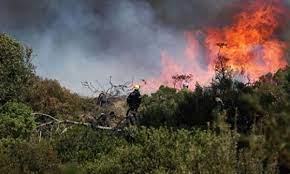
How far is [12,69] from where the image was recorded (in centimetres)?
6356

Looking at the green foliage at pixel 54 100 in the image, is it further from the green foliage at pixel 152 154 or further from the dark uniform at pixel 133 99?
the green foliage at pixel 152 154

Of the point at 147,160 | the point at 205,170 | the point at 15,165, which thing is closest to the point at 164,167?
the point at 147,160

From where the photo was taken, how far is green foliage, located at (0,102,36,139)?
47156 mm

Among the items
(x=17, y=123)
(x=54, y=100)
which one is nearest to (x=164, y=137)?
(x=17, y=123)

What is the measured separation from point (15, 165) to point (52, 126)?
479 inches

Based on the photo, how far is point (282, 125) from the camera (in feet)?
23.6

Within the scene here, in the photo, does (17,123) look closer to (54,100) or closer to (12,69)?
(12,69)

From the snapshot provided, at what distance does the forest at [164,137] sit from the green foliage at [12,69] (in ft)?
0.35

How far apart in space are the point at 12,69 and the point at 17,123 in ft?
54.7

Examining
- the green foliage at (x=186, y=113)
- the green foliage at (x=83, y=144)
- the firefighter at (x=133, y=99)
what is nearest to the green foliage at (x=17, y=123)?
the green foliage at (x=186, y=113)

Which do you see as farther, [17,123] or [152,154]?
[17,123]

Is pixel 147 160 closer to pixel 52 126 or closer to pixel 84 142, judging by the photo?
pixel 84 142

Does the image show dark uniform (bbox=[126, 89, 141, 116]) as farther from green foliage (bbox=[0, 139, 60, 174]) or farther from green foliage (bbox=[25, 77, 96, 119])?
green foliage (bbox=[25, 77, 96, 119])

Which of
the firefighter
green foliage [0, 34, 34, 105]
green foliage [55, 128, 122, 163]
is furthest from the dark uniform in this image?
green foliage [0, 34, 34, 105]
